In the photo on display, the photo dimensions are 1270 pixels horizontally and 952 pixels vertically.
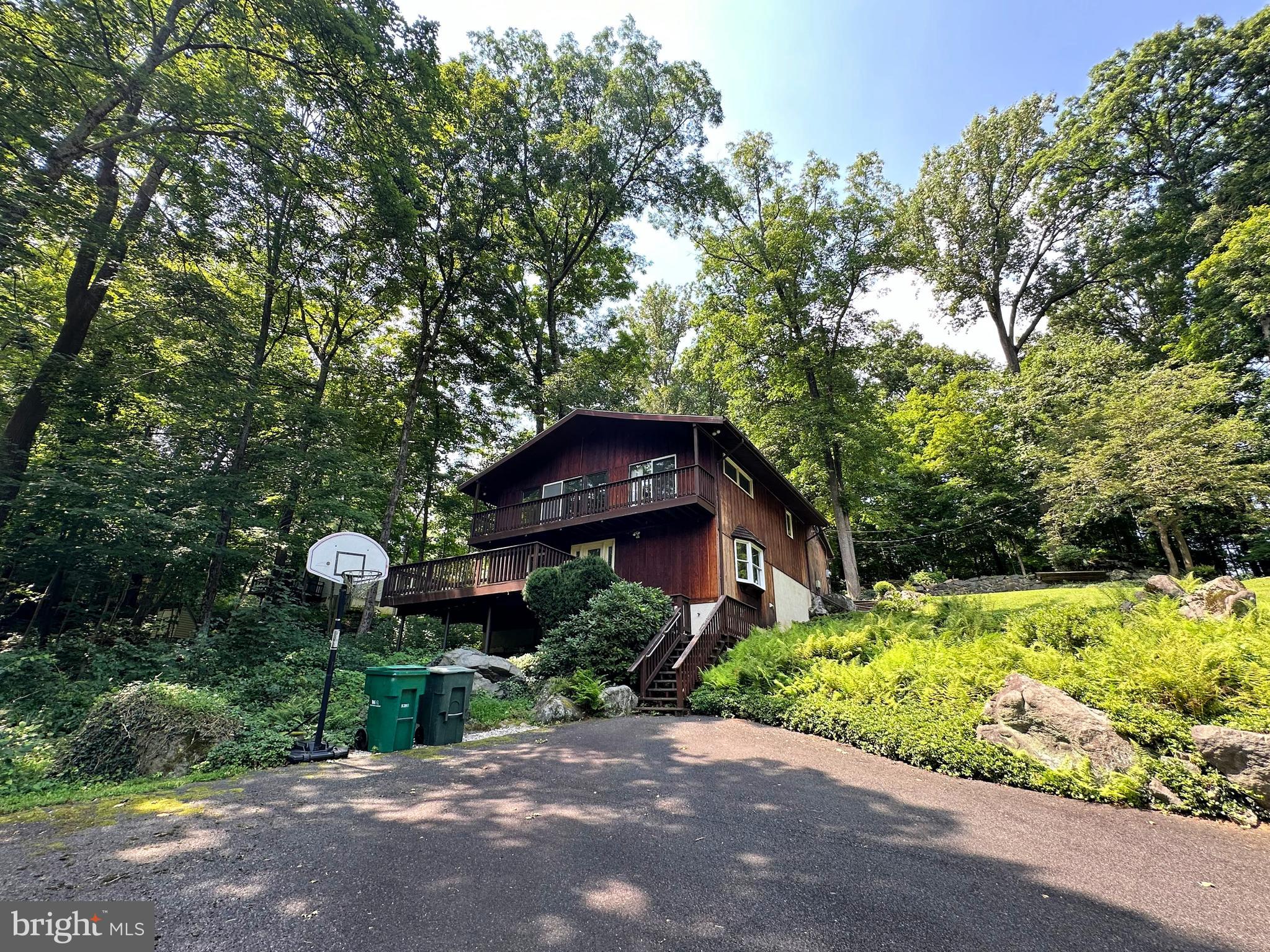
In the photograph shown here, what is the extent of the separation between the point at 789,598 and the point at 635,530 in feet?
22.0

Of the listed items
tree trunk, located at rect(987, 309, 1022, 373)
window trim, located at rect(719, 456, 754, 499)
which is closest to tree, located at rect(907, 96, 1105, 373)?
tree trunk, located at rect(987, 309, 1022, 373)

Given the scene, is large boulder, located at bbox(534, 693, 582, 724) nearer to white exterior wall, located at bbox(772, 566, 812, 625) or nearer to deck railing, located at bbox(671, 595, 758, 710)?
deck railing, located at bbox(671, 595, 758, 710)

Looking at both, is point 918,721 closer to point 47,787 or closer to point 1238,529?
point 47,787

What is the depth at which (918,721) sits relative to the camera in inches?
225

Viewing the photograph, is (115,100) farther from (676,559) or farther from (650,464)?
(676,559)

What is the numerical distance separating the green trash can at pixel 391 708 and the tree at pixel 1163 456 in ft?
64.4

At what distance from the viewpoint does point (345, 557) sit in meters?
6.65

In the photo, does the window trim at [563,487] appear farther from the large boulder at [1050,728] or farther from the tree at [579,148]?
the large boulder at [1050,728]

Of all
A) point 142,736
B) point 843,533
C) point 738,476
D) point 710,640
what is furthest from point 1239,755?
point 843,533

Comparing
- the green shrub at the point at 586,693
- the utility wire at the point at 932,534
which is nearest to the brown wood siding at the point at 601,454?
the green shrub at the point at 586,693

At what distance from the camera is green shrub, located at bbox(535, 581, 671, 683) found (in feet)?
32.3

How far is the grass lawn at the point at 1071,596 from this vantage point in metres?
7.90

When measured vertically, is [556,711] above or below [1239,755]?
below

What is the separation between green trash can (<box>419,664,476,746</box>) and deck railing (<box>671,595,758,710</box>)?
3820 mm
